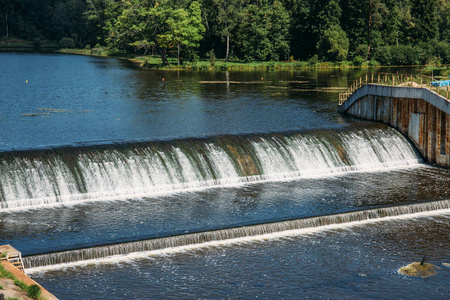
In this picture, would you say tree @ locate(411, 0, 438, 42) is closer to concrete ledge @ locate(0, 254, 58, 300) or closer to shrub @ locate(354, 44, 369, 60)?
shrub @ locate(354, 44, 369, 60)

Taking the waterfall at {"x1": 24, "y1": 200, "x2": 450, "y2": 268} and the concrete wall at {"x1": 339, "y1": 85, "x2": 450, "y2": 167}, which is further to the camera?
the concrete wall at {"x1": 339, "y1": 85, "x2": 450, "y2": 167}

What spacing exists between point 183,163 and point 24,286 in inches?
756

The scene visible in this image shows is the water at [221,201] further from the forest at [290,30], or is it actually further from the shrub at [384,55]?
the shrub at [384,55]

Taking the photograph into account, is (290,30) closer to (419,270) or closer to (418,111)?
(418,111)

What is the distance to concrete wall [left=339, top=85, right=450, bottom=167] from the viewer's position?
43094mm

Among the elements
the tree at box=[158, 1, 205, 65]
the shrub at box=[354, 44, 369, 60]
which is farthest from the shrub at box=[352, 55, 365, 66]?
the tree at box=[158, 1, 205, 65]

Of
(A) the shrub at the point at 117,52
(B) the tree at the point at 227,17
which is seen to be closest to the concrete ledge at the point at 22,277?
(B) the tree at the point at 227,17

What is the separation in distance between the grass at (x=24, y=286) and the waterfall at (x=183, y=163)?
12.8m

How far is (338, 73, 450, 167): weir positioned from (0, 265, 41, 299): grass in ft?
106

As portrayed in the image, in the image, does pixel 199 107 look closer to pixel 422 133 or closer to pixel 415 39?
pixel 422 133

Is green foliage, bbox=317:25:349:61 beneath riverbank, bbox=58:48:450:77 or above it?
above

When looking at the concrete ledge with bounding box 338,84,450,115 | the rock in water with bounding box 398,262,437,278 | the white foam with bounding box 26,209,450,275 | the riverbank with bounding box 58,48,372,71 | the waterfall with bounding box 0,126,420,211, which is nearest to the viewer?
the rock in water with bounding box 398,262,437,278

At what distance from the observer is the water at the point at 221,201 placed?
24.6 meters

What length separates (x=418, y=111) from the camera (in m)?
45.7
